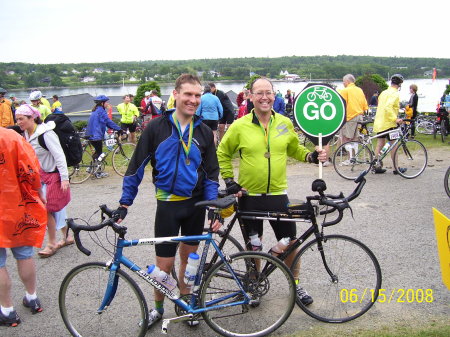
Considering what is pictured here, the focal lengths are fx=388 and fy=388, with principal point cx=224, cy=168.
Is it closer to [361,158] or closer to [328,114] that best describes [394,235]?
[328,114]

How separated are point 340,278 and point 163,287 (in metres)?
1.68

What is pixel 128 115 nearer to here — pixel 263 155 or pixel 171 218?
pixel 263 155

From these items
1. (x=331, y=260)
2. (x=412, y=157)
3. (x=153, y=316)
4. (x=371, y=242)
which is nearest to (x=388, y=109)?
(x=412, y=157)

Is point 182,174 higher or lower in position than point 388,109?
lower

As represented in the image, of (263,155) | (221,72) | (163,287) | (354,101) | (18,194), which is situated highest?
(221,72)

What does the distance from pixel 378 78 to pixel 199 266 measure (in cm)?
3124

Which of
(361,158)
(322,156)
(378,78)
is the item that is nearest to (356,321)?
(322,156)

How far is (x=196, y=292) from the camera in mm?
3133

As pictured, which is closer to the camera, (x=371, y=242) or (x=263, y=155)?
(x=263, y=155)

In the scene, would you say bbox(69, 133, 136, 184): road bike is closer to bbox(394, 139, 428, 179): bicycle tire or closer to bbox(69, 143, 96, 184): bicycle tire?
bbox(69, 143, 96, 184): bicycle tire

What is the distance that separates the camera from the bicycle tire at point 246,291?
312 cm

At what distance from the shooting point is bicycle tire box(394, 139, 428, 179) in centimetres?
808

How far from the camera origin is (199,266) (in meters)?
3.13

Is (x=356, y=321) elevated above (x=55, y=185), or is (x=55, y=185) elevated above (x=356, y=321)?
(x=55, y=185)
